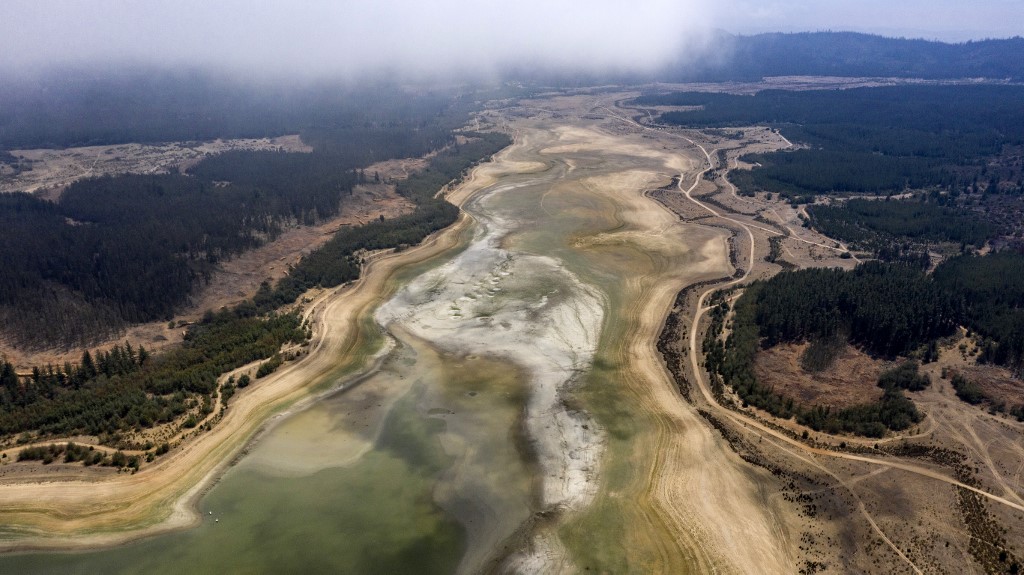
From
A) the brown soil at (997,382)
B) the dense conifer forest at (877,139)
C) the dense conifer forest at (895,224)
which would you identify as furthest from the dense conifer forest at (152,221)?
the dense conifer forest at (877,139)

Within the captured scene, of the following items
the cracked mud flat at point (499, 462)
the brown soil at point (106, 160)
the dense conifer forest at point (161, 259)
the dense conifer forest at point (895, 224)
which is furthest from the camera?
the brown soil at point (106, 160)

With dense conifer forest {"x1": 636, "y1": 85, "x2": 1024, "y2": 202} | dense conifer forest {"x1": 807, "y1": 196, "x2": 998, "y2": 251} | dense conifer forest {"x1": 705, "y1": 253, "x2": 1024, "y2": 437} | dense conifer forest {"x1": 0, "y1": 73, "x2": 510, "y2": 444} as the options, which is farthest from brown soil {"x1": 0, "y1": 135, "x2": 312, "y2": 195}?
dense conifer forest {"x1": 807, "y1": 196, "x2": 998, "y2": 251}

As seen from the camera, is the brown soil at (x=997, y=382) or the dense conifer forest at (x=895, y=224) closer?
the brown soil at (x=997, y=382)

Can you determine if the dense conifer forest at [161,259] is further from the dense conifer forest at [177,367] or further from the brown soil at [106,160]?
the brown soil at [106,160]

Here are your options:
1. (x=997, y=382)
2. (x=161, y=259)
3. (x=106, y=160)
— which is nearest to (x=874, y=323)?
(x=997, y=382)

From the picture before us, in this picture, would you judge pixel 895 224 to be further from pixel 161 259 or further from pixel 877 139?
pixel 161 259

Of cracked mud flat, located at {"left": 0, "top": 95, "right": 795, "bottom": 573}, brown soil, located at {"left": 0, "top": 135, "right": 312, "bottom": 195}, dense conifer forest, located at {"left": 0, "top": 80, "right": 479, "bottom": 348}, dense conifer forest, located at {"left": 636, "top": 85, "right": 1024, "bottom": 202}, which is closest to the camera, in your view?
cracked mud flat, located at {"left": 0, "top": 95, "right": 795, "bottom": 573}

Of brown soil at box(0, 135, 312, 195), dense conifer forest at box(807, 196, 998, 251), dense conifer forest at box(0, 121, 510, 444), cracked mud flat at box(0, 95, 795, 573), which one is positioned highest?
brown soil at box(0, 135, 312, 195)

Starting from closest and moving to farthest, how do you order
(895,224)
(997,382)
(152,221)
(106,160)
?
(997,382) < (152,221) < (895,224) < (106,160)

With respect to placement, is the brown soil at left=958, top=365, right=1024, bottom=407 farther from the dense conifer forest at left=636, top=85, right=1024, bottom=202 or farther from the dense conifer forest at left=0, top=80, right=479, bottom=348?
the dense conifer forest at left=636, top=85, right=1024, bottom=202
